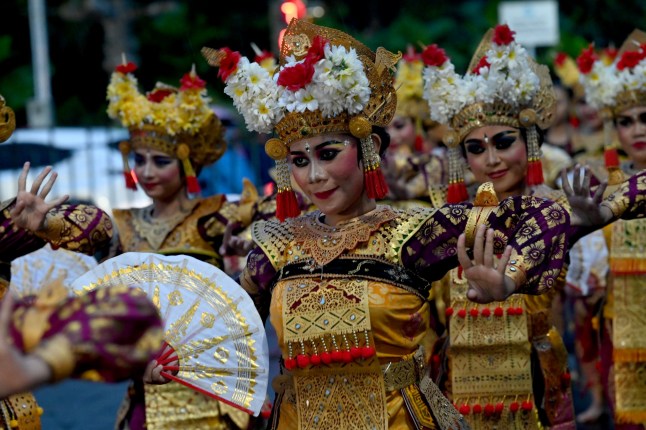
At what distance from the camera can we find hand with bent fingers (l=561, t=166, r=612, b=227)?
4688mm

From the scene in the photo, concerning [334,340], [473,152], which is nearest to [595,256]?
[473,152]

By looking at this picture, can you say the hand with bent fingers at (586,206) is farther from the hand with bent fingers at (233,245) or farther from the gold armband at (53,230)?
the gold armband at (53,230)

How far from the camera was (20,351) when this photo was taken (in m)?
2.45

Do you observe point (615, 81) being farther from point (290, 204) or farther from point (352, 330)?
point (352, 330)

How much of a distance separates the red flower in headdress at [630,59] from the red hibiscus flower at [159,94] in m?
2.67

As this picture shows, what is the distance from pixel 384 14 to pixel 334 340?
17152 mm

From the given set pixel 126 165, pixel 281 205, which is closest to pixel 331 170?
pixel 281 205

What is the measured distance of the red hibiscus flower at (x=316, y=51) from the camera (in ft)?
13.7

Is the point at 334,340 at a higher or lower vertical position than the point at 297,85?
lower

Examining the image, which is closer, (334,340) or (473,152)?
(334,340)

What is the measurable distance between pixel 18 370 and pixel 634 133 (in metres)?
4.77

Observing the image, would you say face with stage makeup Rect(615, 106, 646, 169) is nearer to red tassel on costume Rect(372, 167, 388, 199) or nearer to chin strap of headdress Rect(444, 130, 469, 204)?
chin strap of headdress Rect(444, 130, 469, 204)

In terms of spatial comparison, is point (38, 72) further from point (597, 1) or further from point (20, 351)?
point (20, 351)

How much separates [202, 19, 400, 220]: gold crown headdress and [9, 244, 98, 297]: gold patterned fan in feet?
7.05
